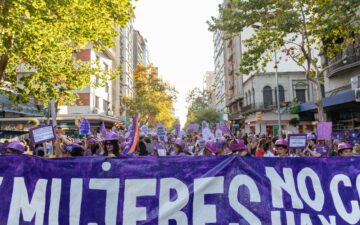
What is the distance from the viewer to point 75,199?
486cm

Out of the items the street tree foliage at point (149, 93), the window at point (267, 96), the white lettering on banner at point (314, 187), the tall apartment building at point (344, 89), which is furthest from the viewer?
the street tree foliage at point (149, 93)

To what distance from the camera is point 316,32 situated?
18.2 meters

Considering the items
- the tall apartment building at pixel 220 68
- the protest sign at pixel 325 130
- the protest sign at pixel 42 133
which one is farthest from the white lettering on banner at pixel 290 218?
the tall apartment building at pixel 220 68

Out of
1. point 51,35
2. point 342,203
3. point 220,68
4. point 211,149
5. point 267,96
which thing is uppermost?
point 220,68

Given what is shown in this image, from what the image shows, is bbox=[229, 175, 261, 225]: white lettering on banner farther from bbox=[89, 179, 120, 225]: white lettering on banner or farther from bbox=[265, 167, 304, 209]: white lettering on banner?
bbox=[89, 179, 120, 225]: white lettering on banner

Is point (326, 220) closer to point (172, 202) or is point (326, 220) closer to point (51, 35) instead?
point (172, 202)

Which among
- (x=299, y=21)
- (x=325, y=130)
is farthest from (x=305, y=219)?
(x=299, y=21)

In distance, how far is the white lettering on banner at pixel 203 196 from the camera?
15.6 ft

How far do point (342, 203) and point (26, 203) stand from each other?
4.19m

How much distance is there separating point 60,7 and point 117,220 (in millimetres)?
10210

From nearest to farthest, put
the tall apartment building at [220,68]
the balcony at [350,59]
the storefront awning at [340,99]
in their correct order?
the storefront awning at [340,99]
the balcony at [350,59]
the tall apartment building at [220,68]

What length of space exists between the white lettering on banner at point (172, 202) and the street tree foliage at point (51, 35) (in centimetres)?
904

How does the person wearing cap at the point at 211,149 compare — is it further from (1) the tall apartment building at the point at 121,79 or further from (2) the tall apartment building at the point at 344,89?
(1) the tall apartment building at the point at 121,79

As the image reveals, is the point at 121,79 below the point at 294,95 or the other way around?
the other way around
